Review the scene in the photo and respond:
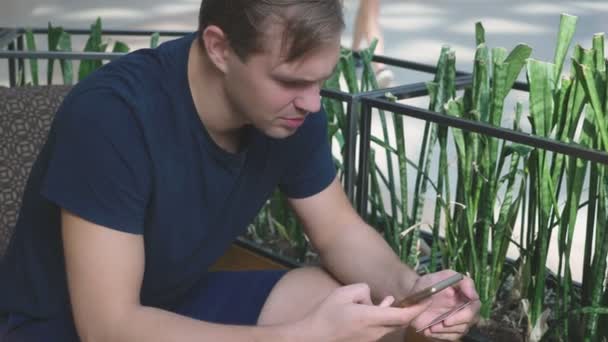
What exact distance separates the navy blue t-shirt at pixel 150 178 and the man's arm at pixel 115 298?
0.02m

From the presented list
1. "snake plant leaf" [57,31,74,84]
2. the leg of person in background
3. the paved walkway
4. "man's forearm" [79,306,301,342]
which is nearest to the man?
"man's forearm" [79,306,301,342]

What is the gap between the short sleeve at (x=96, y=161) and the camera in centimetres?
124

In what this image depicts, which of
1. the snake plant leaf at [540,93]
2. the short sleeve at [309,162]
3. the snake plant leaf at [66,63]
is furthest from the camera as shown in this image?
the snake plant leaf at [66,63]

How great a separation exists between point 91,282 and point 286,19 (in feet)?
1.29

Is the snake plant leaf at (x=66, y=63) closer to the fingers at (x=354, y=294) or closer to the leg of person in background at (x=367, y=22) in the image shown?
the fingers at (x=354, y=294)

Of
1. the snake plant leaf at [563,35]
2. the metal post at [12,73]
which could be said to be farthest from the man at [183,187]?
the metal post at [12,73]

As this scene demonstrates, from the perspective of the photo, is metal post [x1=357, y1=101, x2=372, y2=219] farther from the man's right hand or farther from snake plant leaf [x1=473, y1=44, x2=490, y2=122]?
the man's right hand

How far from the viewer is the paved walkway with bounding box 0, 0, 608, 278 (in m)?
4.63

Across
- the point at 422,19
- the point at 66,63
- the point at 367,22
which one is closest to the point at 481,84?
the point at 66,63

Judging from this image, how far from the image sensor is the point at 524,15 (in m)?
5.33

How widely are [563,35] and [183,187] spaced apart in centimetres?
75

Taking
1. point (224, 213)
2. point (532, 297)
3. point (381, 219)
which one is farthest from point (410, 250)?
point (224, 213)

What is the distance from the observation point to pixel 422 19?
5398 millimetres

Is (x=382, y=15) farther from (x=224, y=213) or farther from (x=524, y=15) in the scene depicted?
(x=224, y=213)
